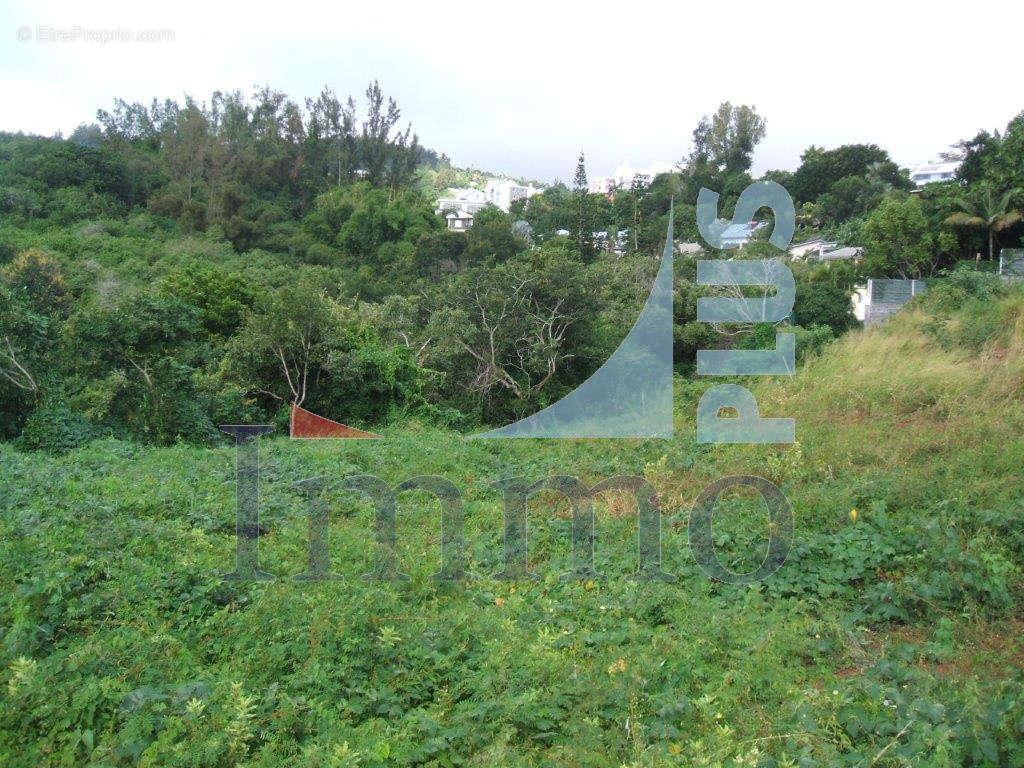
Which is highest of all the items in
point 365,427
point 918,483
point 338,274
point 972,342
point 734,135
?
point 734,135

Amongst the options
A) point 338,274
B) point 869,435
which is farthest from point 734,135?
point 869,435

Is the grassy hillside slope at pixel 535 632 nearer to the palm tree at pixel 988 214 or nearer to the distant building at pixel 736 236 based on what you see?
the distant building at pixel 736 236

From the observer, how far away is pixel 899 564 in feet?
11.6

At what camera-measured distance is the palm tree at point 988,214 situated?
14114 mm

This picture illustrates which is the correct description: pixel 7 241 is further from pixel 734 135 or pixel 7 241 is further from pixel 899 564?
pixel 734 135

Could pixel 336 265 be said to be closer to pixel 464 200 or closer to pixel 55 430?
pixel 55 430

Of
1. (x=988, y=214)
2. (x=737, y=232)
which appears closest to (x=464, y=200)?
(x=737, y=232)

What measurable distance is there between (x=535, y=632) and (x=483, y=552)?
3.34 feet

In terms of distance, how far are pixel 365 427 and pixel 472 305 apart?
2483 millimetres

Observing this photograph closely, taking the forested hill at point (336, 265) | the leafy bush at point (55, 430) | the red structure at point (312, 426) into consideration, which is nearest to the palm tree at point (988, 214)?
the forested hill at point (336, 265)

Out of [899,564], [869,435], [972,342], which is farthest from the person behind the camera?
[972,342]

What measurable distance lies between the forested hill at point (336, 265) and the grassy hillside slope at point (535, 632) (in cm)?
369

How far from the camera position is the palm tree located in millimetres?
14114

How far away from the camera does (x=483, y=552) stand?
4.08 m
